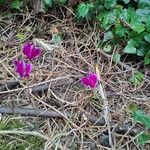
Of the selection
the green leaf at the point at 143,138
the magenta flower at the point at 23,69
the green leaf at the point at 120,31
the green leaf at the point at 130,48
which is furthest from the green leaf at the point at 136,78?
the magenta flower at the point at 23,69

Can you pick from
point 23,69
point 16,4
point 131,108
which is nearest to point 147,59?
point 131,108

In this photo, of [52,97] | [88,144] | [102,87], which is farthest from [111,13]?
[88,144]

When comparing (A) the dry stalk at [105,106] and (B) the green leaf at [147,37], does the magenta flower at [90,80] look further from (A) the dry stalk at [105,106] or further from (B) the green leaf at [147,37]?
(B) the green leaf at [147,37]

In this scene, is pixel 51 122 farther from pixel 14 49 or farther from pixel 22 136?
pixel 14 49

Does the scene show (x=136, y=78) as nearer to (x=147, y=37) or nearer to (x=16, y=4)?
(x=147, y=37)

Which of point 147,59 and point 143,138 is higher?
point 147,59

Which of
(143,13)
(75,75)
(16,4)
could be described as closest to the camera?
(75,75)

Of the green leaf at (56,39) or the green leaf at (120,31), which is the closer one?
the green leaf at (120,31)
